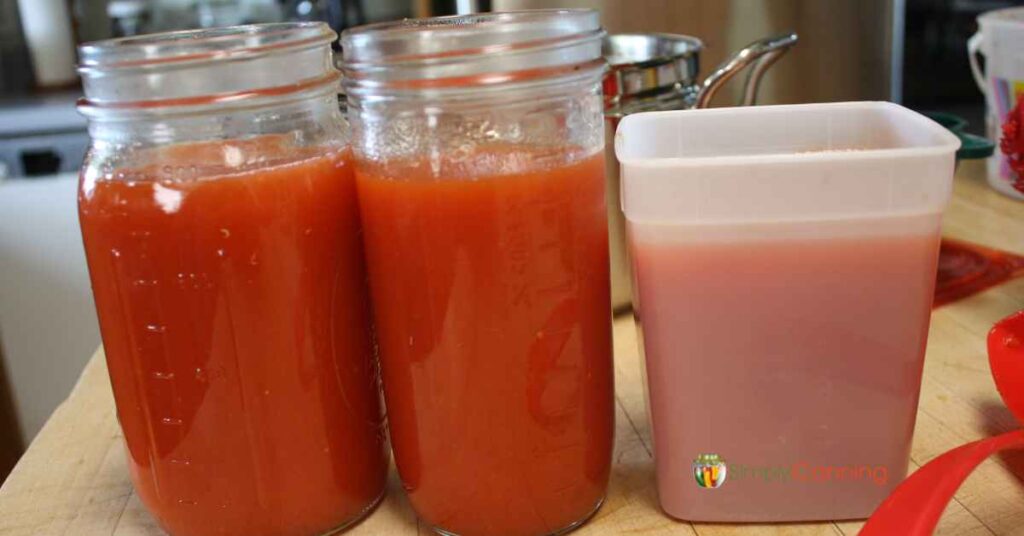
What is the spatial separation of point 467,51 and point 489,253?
10cm

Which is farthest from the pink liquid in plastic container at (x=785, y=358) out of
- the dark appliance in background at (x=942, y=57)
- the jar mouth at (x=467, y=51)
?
the dark appliance in background at (x=942, y=57)

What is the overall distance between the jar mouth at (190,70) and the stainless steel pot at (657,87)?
28 cm


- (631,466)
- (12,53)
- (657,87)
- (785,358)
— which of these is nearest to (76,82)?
(12,53)

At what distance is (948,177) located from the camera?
1.63 ft

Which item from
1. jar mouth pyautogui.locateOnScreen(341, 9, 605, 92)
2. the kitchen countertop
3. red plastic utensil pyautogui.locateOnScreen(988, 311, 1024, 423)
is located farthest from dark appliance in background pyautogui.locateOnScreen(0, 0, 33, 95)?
red plastic utensil pyautogui.locateOnScreen(988, 311, 1024, 423)

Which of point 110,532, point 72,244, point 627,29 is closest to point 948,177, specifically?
point 110,532

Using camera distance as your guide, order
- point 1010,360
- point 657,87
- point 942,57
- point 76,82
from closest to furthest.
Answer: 1. point 1010,360
2. point 657,87
3. point 942,57
4. point 76,82

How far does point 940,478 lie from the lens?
0.51 meters

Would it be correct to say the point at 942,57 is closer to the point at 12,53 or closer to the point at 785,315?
the point at 785,315

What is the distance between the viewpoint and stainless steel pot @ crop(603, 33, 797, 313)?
75cm

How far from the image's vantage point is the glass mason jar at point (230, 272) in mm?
506

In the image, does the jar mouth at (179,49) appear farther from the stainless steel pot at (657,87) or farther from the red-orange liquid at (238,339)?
the stainless steel pot at (657,87)

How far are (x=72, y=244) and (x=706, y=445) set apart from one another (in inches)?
49.7

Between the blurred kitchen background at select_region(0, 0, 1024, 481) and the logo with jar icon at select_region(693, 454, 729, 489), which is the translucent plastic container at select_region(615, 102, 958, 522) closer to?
the logo with jar icon at select_region(693, 454, 729, 489)
